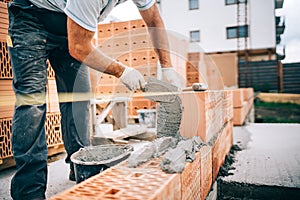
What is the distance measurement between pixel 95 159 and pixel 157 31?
43.8 inches

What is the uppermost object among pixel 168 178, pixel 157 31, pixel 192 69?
pixel 192 69

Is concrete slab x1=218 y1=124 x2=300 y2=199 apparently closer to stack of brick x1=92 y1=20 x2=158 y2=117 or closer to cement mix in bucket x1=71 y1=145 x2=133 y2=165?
cement mix in bucket x1=71 y1=145 x2=133 y2=165

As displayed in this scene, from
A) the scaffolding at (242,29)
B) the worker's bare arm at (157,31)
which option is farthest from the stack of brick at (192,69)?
the scaffolding at (242,29)

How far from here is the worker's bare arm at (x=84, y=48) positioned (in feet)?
4.33

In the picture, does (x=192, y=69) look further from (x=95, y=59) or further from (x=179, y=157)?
(x=179, y=157)

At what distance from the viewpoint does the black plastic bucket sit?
1480 millimetres

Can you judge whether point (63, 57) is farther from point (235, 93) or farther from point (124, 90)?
point (124, 90)

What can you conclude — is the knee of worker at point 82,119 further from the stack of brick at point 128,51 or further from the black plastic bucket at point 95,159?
the stack of brick at point 128,51

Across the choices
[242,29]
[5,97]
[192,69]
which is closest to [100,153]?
[5,97]

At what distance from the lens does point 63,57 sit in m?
1.93

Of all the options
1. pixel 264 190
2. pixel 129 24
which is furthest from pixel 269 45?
pixel 264 190

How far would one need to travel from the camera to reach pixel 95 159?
5.39 feet

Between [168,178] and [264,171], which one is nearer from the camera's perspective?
[168,178]

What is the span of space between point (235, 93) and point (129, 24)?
274 cm
